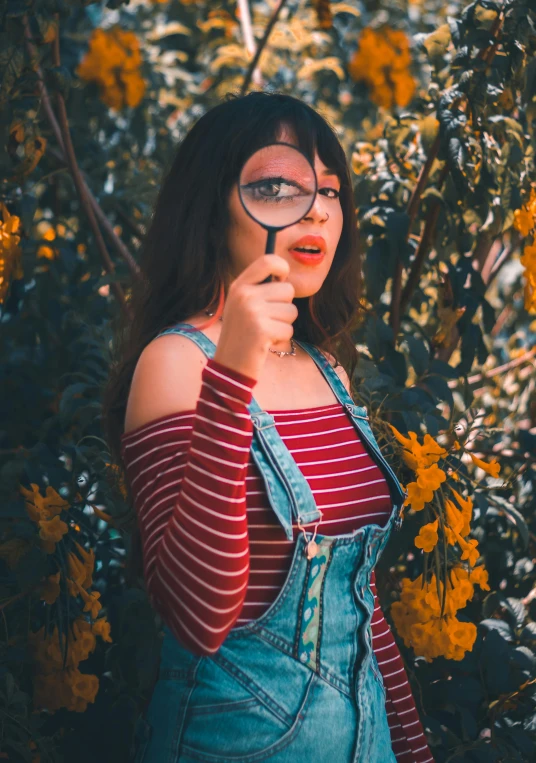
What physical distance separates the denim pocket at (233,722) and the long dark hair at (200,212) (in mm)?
408

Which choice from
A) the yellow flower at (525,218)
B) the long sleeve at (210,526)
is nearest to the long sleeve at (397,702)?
the long sleeve at (210,526)

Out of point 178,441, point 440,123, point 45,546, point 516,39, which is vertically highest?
point 516,39

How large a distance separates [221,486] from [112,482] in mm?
798

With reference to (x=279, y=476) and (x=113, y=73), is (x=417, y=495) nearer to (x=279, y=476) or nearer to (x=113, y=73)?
(x=279, y=476)

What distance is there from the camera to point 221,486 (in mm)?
880

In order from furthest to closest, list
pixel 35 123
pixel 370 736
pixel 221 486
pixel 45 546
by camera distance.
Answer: pixel 35 123 < pixel 45 546 < pixel 370 736 < pixel 221 486

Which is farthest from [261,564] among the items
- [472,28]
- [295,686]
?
[472,28]

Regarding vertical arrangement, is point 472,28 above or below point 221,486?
above

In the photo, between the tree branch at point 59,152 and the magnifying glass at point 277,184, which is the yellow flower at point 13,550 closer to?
the tree branch at point 59,152

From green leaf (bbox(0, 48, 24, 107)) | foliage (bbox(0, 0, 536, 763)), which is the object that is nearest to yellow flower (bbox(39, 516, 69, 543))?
foliage (bbox(0, 0, 536, 763))

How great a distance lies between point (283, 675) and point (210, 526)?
27cm

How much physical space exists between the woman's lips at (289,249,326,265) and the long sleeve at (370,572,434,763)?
482 mm

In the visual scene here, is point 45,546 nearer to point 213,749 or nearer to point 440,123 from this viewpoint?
point 213,749

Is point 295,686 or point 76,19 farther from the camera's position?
point 76,19
